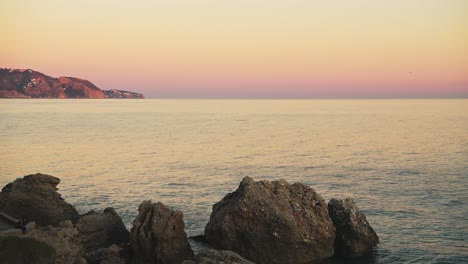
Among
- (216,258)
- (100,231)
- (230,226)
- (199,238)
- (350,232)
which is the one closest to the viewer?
(216,258)

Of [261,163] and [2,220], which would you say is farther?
[261,163]

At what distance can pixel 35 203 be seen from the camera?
28.3m

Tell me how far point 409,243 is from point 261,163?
3399 cm

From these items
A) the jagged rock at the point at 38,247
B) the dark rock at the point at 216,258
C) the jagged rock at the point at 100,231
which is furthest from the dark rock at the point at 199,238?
the dark rock at the point at 216,258

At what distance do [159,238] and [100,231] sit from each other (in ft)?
13.3

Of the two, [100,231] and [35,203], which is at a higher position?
[35,203]

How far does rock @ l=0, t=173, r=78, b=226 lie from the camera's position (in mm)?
27844

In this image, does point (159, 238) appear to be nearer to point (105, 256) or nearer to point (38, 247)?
point (105, 256)

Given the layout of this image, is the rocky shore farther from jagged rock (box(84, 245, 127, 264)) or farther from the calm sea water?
the calm sea water

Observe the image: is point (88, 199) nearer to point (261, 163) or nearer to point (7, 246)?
point (7, 246)

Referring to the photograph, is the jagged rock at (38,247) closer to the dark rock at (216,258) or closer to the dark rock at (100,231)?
the dark rock at (100,231)

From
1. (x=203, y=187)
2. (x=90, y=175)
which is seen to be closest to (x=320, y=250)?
(x=203, y=187)

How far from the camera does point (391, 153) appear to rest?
234 feet

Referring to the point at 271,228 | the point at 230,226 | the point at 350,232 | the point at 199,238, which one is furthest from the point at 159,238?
the point at 350,232
